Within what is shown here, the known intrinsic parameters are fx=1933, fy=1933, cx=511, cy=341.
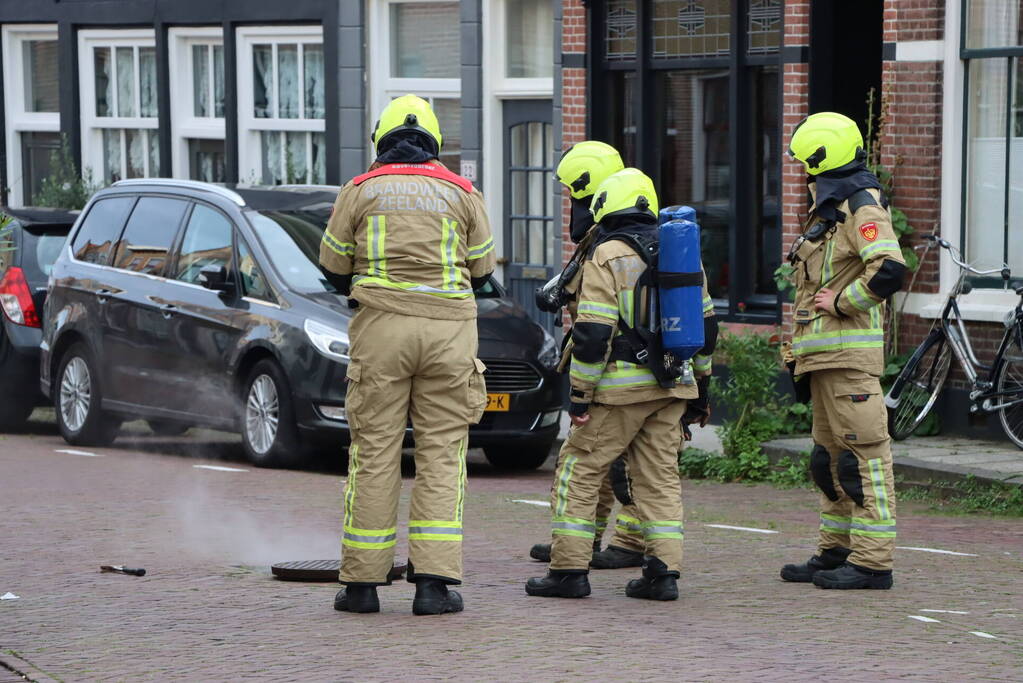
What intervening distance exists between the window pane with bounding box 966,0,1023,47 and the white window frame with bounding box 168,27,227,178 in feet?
33.5

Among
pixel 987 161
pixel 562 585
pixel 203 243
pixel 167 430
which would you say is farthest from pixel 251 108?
pixel 562 585

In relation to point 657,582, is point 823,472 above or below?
above

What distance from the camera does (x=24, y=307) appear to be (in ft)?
48.8

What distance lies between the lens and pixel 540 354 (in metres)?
12.5

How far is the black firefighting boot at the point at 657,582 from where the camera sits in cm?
780

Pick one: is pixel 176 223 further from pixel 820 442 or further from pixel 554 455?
pixel 820 442

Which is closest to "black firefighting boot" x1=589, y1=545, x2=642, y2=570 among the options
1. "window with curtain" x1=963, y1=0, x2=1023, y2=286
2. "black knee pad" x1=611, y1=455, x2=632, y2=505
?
"black knee pad" x1=611, y1=455, x2=632, y2=505

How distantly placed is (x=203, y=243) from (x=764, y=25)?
15.9ft

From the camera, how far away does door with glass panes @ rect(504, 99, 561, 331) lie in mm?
17781

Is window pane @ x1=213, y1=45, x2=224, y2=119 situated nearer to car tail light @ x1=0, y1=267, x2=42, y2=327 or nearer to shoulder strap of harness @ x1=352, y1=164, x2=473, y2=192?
car tail light @ x1=0, y1=267, x2=42, y2=327

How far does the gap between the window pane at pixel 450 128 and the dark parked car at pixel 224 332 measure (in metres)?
4.55

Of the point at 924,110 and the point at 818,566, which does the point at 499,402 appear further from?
the point at 818,566

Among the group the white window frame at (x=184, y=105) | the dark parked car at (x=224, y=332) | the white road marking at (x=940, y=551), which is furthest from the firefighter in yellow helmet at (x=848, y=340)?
the white window frame at (x=184, y=105)

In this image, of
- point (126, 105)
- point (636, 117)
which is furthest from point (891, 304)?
point (126, 105)
